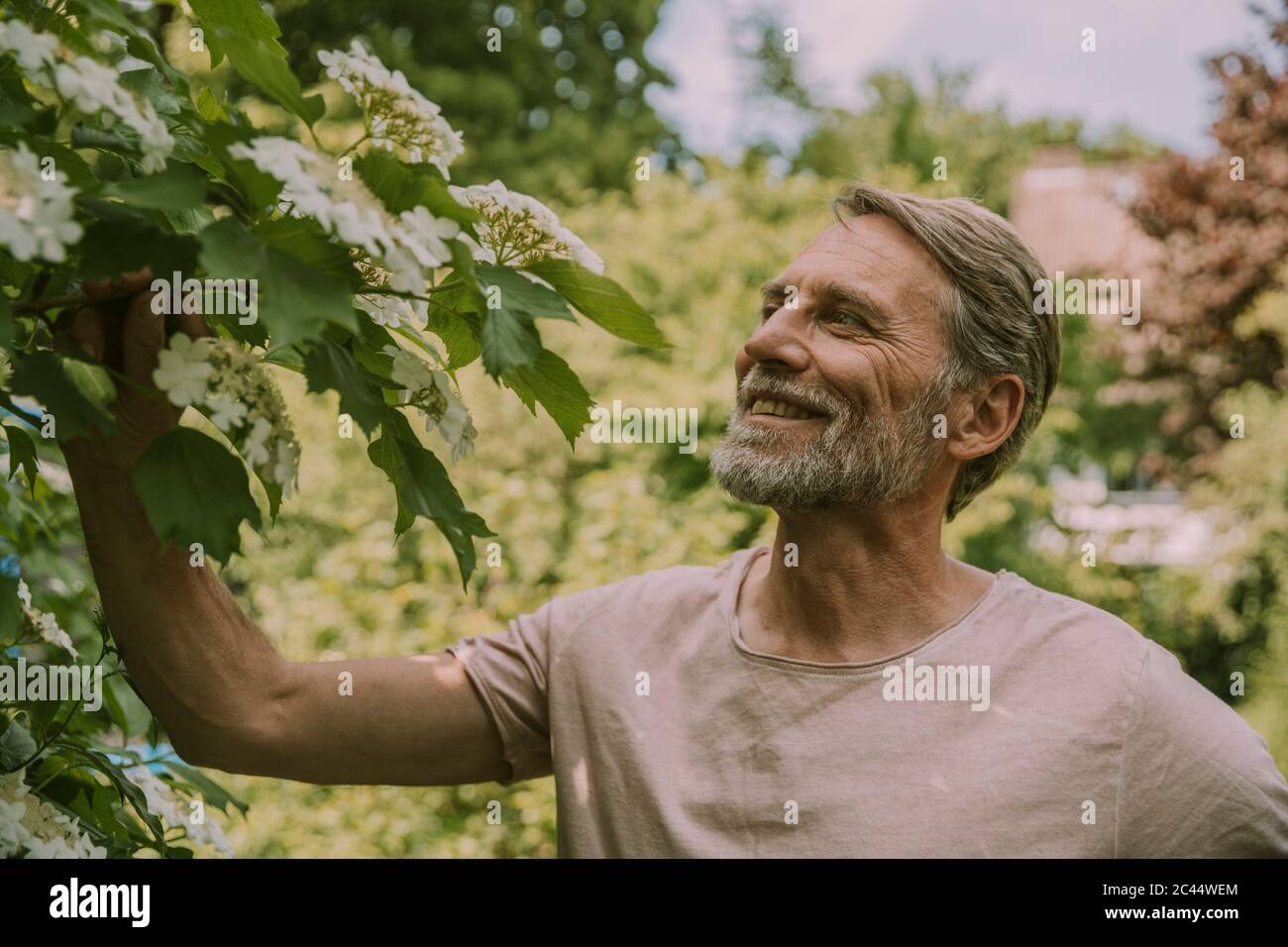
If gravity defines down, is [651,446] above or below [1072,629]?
above

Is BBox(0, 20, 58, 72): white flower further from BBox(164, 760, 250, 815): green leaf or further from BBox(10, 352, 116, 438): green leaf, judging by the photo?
BBox(164, 760, 250, 815): green leaf

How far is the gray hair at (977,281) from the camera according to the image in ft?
6.57

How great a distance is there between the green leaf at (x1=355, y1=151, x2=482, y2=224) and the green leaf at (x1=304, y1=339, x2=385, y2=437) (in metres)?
0.14

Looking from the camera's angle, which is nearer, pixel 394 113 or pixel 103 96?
pixel 103 96

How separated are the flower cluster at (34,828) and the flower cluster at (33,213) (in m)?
0.59

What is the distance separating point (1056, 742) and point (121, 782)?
120cm

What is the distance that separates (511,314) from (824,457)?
0.87 meters

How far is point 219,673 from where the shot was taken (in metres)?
1.54

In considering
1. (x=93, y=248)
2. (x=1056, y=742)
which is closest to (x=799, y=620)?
(x=1056, y=742)

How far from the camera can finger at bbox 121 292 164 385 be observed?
1104 mm

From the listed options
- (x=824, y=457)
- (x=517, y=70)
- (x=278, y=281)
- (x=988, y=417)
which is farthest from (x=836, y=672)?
(x=517, y=70)

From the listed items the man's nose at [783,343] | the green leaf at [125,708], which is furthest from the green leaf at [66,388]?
the man's nose at [783,343]

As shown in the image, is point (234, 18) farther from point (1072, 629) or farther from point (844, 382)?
point (1072, 629)

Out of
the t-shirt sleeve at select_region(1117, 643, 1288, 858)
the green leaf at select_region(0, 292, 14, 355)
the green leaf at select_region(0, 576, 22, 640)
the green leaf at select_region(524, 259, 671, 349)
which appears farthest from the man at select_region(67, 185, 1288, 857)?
the green leaf at select_region(524, 259, 671, 349)
